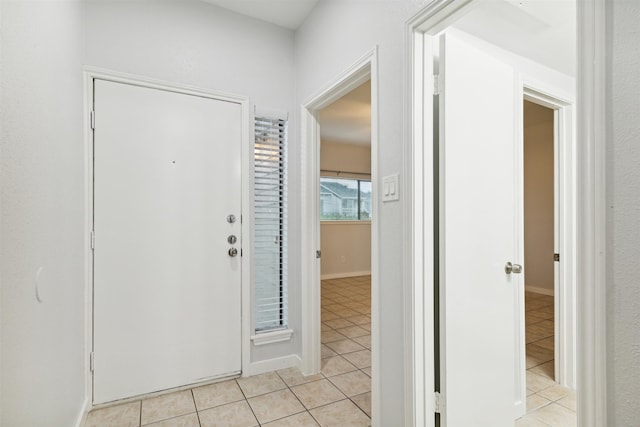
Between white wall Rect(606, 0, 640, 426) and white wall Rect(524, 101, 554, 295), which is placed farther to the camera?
white wall Rect(524, 101, 554, 295)

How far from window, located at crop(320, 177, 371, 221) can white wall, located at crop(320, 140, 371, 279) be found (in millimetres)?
132

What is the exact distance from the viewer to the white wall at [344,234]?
609cm

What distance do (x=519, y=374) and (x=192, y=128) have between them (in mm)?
2629

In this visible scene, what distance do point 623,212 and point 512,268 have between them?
3.35ft

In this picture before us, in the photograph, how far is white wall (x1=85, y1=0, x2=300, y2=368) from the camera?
6.38 ft

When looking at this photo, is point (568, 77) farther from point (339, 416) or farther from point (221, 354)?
point (221, 354)

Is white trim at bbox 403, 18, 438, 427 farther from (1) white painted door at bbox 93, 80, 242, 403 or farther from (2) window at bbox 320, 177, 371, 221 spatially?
(2) window at bbox 320, 177, 371, 221

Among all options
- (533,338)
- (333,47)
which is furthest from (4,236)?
(533,338)

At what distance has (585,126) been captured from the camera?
83 cm

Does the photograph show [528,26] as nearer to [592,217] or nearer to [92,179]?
[592,217]

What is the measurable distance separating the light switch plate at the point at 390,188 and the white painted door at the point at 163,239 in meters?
1.18

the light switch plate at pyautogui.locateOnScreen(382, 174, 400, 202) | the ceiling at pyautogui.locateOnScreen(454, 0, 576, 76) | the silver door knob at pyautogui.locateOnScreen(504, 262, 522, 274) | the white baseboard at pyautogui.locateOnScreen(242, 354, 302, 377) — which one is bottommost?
the white baseboard at pyautogui.locateOnScreen(242, 354, 302, 377)

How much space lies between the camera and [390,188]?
1.52 meters

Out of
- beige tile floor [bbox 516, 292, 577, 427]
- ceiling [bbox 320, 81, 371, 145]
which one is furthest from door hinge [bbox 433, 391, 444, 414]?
ceiling [bbox 320, 81, 371, 145]
